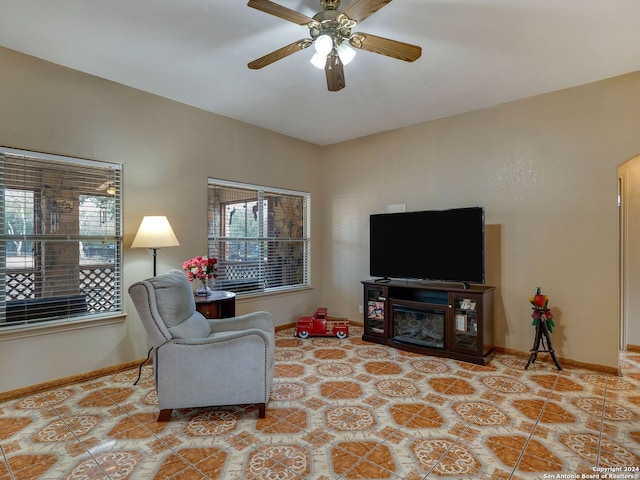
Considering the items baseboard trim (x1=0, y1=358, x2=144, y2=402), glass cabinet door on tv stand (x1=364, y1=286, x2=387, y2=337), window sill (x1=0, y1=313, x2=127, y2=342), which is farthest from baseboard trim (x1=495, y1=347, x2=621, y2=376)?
window sill (x1=0, y1=313, x2=127, y2=342)

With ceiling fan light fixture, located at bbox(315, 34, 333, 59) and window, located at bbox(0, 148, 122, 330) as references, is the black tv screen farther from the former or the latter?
window, located at bbox(0, 148, 122, 330)

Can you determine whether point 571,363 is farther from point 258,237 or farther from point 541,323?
→ point 258,237

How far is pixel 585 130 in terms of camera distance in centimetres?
335

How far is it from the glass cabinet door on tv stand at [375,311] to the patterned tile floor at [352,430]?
0.95 metres

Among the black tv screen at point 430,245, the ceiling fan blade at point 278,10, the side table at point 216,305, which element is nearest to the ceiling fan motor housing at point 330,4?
the ceiling fan blade at point 278,10

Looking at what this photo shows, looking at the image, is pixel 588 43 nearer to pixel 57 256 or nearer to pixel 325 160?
pixel 325 160

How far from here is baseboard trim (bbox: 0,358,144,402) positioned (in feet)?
9.06

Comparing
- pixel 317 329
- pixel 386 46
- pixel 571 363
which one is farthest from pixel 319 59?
pixel 571 363

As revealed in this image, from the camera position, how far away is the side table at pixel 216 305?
10.7 feet

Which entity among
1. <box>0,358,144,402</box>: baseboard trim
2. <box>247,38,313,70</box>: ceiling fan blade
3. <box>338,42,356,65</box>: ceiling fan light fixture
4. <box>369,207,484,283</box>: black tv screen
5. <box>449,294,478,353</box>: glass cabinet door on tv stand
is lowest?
<box>0,358,144,402</box>: baseboard trim

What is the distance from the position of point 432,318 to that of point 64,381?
11.8 feet

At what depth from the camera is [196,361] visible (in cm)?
233

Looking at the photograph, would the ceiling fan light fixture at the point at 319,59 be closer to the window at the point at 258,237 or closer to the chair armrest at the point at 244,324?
the chair armrest at the point at 244,324

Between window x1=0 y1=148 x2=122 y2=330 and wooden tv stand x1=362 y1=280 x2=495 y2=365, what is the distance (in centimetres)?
282
